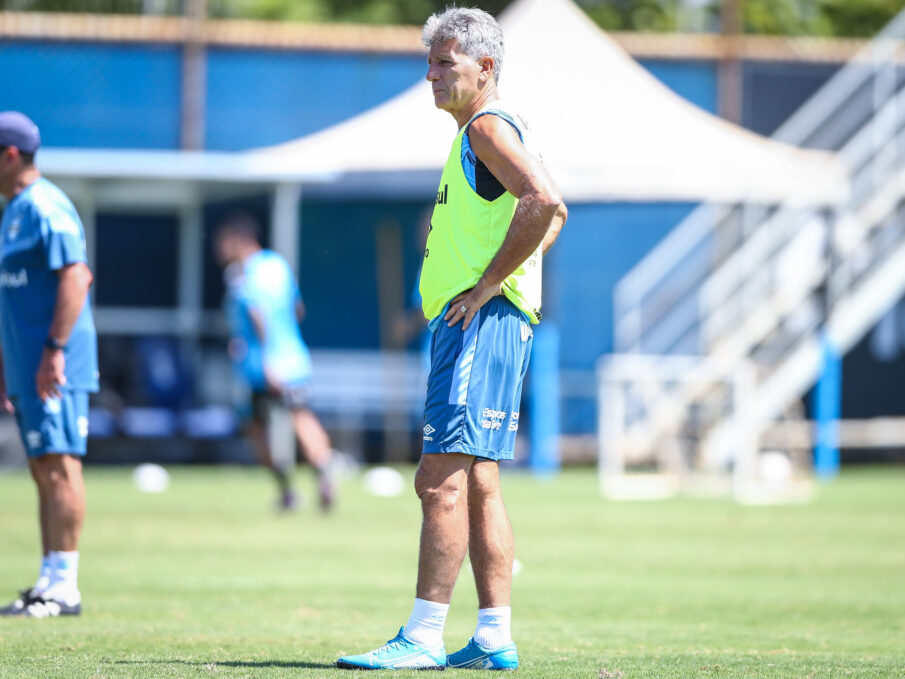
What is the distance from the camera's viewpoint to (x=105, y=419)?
19609mm

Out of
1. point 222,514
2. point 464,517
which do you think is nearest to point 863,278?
point 222,514

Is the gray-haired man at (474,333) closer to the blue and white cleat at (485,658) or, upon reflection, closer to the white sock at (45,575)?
the blue and white cleat at (485,658)

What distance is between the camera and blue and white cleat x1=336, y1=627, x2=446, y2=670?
17.4 ft

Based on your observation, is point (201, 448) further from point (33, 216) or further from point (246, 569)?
point (33, 216)

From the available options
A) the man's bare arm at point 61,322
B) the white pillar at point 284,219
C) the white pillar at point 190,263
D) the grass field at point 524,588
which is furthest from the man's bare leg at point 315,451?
the white pillar at point 190,263

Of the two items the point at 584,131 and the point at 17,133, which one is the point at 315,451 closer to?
the point at 584,131

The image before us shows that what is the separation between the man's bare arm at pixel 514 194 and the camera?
17.4ft

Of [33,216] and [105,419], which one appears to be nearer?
[33,216]

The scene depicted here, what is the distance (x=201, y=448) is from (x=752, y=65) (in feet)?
33.4

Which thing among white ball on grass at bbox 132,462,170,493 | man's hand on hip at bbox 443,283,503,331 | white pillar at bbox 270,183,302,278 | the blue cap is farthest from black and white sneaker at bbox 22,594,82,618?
white pillar at bbox 270,183,302,278

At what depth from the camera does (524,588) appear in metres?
8.63

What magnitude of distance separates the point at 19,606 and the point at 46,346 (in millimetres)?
1171

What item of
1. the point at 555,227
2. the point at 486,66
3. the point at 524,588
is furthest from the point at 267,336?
the point at 486,66

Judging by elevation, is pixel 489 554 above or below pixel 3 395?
below
